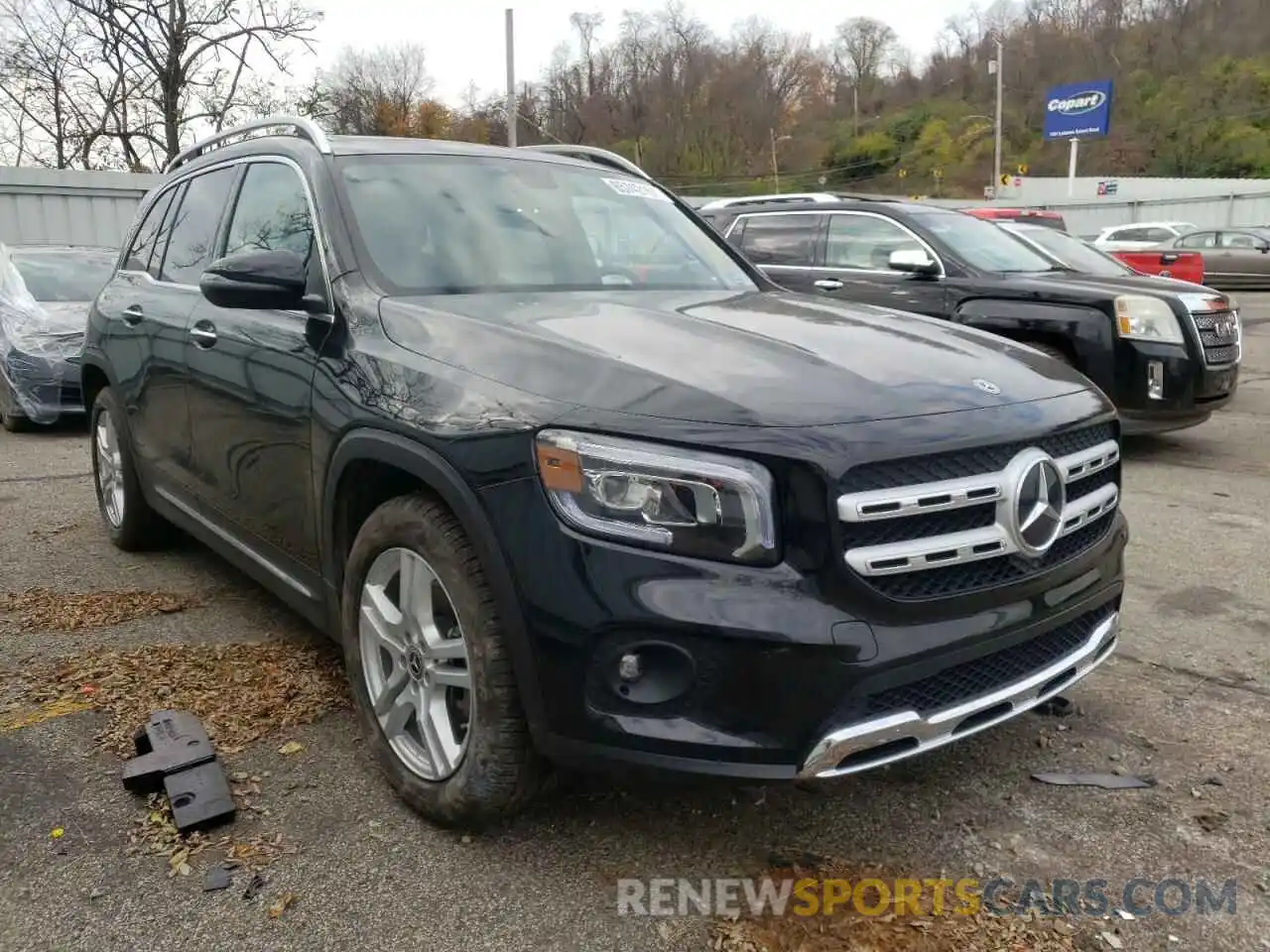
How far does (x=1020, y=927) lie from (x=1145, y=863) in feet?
1.44

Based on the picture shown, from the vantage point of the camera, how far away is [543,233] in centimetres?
346

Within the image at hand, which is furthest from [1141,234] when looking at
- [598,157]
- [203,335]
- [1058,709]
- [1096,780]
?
[203,335]

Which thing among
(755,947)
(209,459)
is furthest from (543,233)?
(755,947)

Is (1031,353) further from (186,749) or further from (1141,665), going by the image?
(186,749)

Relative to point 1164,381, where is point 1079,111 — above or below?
above

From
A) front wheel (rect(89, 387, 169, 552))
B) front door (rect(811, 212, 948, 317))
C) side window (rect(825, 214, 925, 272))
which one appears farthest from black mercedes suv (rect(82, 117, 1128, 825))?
side window (rect(825, 214, 925, 272))

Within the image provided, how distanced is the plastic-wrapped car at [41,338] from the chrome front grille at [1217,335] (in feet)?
25.8

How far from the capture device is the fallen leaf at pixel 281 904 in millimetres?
2271

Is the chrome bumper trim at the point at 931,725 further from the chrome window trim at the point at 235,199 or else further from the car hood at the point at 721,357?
the chrome window trim at the point at 235,199

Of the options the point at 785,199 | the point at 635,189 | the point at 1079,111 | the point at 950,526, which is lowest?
the point at 950,526

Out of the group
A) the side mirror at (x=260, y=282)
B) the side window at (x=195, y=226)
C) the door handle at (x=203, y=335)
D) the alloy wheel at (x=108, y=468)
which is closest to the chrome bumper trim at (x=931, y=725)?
the side mirror at (x=260, y=282)

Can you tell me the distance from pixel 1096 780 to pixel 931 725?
960 mm

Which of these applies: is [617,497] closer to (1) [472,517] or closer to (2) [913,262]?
(1) [472,517]

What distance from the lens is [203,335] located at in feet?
12.0
